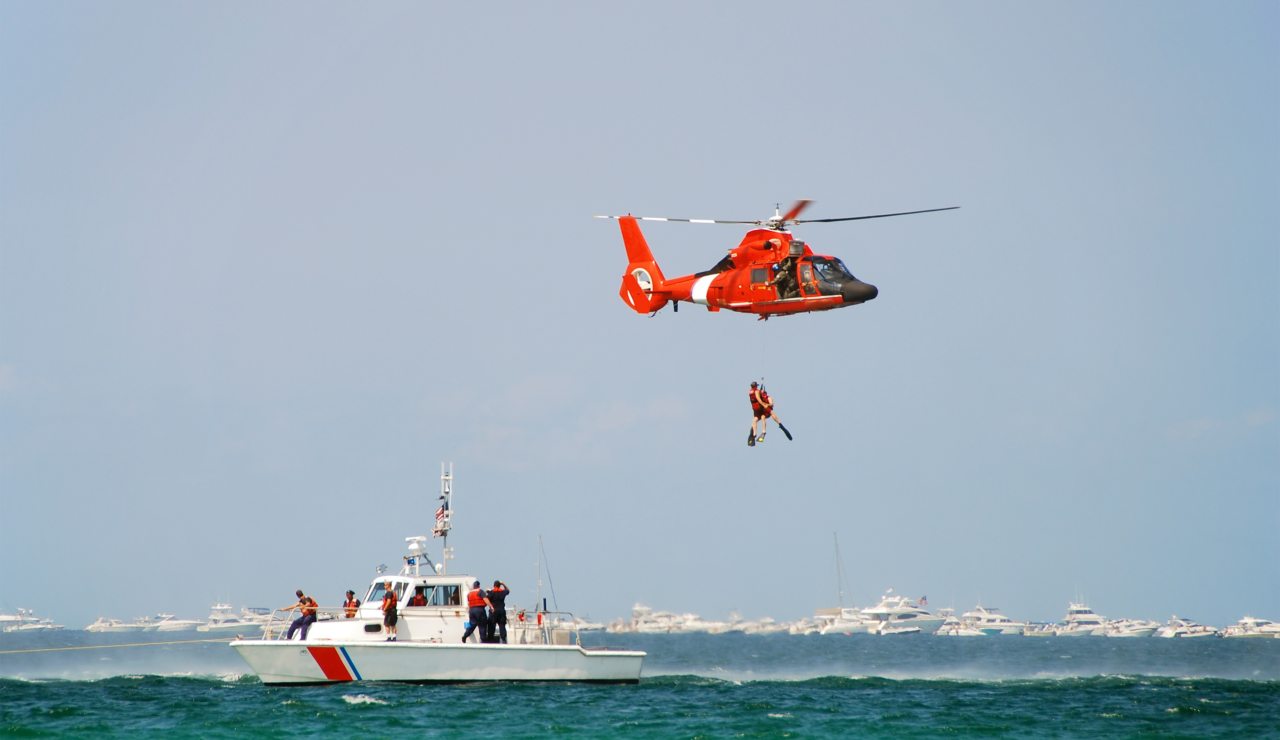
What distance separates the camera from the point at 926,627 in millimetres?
132500

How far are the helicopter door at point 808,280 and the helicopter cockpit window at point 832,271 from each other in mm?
118

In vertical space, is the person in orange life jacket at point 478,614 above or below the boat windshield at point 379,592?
below

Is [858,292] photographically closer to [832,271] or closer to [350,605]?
[832,271]

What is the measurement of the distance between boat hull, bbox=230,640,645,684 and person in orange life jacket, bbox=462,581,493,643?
43cm

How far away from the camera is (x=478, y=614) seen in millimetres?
26266

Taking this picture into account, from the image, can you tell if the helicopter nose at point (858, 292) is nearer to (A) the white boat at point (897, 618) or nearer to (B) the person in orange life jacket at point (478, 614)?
(B) the person in orange life jacket at point (478, 614)

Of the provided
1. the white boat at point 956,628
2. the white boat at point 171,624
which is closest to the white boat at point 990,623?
the white boat at point 956,628

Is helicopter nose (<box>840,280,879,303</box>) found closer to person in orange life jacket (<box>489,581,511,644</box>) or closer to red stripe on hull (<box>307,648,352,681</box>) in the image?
person in orange life jacket (<box>489,581,511,644</box>)

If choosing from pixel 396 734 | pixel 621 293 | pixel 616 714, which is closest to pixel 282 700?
pixel 396 734

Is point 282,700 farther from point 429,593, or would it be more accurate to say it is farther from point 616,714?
point 616,714

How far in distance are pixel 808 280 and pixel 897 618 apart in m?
110

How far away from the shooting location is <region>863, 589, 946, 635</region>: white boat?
129 m

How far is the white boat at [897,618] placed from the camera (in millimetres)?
128750

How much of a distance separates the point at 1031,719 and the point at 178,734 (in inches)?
574
